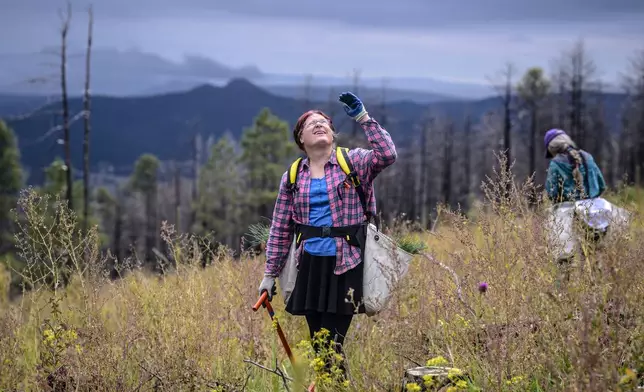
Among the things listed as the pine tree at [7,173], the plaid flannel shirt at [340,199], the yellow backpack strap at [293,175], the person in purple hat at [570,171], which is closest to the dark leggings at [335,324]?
Answer: the plaid flannel shirt at [340,199]

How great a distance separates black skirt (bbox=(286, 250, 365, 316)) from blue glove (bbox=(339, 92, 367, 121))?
0.86 meters

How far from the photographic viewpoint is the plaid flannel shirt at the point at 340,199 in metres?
4.38

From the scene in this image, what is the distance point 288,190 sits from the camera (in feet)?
15.2

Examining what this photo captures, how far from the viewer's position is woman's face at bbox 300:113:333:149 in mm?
4480

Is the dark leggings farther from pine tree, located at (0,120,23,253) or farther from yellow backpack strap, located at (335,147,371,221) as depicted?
pine tree, located at (0,120,23,253)

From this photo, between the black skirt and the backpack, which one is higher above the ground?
the backpack

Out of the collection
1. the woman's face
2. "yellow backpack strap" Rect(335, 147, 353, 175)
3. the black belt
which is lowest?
the black belt

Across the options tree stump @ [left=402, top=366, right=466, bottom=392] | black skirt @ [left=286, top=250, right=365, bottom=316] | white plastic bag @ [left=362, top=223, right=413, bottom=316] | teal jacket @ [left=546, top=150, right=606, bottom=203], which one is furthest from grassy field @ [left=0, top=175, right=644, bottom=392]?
teal jacket @ [left=546, top=150, right=606, bottom=203]

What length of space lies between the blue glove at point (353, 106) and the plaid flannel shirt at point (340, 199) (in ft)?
0.19

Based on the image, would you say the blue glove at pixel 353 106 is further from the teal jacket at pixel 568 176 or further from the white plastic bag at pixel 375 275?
the teal jacket at pixel 568 176

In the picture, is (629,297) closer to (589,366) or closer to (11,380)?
(589,366)

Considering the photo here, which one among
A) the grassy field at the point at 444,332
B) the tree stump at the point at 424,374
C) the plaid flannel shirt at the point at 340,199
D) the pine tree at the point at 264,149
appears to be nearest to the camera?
the grassy field at the point at 444,332

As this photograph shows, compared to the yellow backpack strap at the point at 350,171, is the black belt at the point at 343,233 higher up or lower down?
lower down

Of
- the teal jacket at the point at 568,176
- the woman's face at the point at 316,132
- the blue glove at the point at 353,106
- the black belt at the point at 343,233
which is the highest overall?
the blue glove at the point at 353,106
